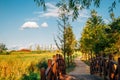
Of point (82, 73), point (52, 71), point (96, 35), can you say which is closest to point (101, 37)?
point (96, 35)

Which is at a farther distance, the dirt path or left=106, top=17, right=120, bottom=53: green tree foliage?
left=106, top=17, right=120, bottom=53: green tree foliage

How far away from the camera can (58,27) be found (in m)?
35.2

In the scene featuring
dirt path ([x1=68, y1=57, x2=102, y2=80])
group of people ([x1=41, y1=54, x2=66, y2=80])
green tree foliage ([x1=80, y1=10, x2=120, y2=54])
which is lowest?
dirt path ([x1=68, y1=57, x2=102, y2=80])

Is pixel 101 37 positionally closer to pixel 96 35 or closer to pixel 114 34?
pixel 96 35

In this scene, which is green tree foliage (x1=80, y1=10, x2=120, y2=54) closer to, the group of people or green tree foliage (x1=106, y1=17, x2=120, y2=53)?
green tree foliage (x1=106, y1=17, x2=120, y2=53)

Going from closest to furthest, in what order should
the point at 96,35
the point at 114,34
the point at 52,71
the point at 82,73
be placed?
the point at 52,71 → the point at 82,73 → the point at 96,35 → the point at 114,34

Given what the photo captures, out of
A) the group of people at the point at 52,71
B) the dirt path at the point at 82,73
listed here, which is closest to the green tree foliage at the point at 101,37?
the dirt path at the point at 82,73

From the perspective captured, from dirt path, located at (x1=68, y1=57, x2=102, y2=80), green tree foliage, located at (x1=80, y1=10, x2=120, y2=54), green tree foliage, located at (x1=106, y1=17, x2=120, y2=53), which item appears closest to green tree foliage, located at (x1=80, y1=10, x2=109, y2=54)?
green tree foliage, located at (x1=80, y1=10, x2=120, y2=54)

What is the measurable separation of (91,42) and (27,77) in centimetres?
2074

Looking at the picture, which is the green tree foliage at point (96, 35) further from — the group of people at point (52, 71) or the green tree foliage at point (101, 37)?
the group of people at point (52, 71)

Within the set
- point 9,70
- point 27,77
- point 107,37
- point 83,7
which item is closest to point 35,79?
point 27,77

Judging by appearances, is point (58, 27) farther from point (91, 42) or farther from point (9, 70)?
point (9, 70)

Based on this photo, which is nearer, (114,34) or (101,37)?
(101,37)

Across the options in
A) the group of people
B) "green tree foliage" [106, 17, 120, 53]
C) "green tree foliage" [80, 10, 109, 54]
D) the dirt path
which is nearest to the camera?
the group of people
